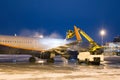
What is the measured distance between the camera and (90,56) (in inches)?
1335

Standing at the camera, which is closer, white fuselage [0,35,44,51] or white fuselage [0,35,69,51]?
white fuselage [0,35,44,51]

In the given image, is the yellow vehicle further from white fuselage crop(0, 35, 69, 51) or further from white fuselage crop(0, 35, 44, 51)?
white fuselage crop(0, 35, 44, 51)

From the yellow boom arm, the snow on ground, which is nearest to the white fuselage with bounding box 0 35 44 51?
the yellow boom arm

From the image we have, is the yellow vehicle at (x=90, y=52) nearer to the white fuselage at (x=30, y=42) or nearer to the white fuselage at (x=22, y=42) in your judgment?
the white fuselage at (x=30, y=42)

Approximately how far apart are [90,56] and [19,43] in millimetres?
10780

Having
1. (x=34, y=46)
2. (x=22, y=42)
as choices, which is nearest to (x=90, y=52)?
(x=34, y=46)

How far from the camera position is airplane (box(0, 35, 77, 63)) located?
1455 inches

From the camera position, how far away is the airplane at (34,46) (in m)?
37.0

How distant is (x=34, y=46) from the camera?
39.4 metres

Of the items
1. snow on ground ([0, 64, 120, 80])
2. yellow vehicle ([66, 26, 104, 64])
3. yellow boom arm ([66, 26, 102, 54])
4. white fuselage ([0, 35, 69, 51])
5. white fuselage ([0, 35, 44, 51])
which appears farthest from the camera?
yellow boom arm ([66, 26, 102, 54])

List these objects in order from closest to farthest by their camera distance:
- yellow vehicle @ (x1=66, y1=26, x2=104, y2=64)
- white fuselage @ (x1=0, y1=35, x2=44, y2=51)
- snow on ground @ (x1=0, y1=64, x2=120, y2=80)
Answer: snow on ground @ (x1=0, y1=64, x2=120, y2=80) → yellow vehicle @ (x1=66, y1=26, x2=104, y2=64) → white fuselage @ (x1=0, y1=35, x2=44, y2=51)

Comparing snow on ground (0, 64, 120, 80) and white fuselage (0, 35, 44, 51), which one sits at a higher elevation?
white fuselage (0, 35, 44, 51)

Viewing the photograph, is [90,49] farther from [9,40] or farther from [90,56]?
[9,40]

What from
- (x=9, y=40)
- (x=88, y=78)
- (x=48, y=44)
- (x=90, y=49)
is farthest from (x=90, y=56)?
(x=88, y=78)
